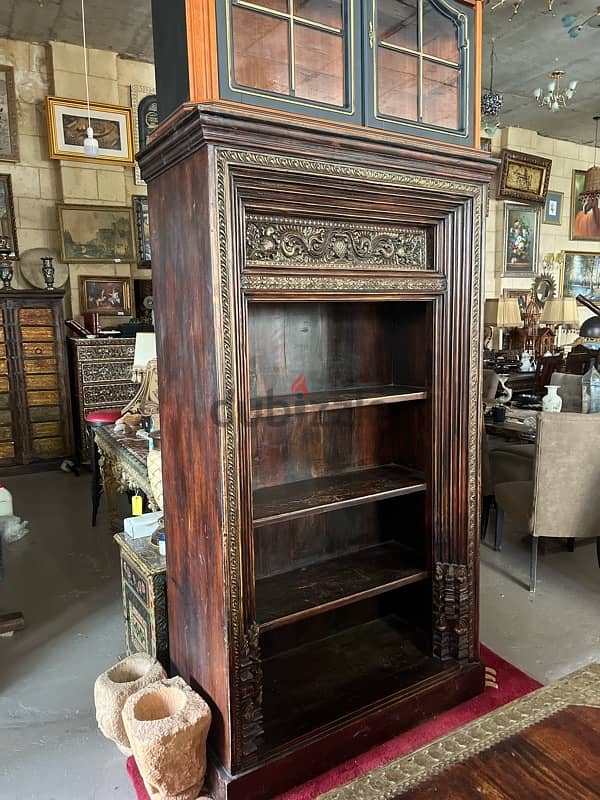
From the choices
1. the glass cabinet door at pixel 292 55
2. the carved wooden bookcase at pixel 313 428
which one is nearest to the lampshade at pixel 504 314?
the carved wooden bookcase at pixel 313 428

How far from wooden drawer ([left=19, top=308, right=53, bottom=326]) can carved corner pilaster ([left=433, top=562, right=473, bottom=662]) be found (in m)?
4.74

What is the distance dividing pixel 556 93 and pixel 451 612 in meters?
6.63

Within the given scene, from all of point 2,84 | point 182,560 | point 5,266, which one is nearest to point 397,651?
point 182,560

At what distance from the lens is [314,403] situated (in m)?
1.92

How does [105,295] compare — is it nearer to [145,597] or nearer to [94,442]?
[94,442]

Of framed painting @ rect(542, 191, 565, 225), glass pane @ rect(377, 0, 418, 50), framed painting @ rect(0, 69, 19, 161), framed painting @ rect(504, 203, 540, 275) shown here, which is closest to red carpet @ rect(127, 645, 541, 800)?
glass pane @ rect(377, 0, 418, 50)

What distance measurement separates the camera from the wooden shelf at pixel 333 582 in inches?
75.9

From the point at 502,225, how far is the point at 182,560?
7598 mm

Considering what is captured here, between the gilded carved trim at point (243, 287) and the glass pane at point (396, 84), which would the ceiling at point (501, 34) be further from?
the gilded carved trim at point (243, 287)

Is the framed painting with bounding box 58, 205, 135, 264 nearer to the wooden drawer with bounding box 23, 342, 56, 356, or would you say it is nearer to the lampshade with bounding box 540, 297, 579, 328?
the wooden drawer with bounding box 23, 342, 56, 356

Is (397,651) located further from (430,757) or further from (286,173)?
(286,173)

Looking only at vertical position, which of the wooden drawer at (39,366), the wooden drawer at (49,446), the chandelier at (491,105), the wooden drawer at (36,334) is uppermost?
the chandelier at (491,105)

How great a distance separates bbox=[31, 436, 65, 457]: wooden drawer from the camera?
571 cm

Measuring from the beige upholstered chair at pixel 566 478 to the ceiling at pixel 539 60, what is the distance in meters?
3.83
